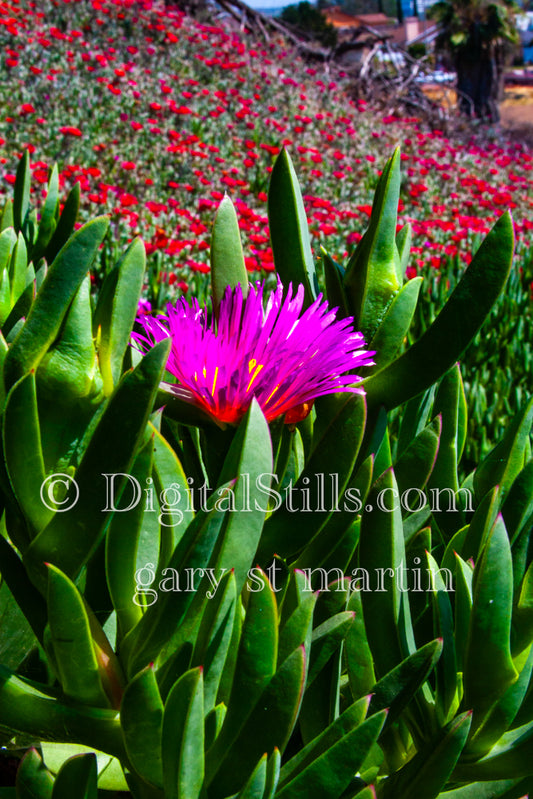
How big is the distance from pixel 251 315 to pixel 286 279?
0.53 feet

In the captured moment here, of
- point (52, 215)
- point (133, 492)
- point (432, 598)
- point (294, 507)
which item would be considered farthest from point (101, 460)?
point (52, 215)

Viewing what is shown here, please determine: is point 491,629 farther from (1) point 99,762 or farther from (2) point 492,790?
(1) point 99,762

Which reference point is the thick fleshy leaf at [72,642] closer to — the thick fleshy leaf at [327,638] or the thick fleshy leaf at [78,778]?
the thick fleshy leaf at [78,778]

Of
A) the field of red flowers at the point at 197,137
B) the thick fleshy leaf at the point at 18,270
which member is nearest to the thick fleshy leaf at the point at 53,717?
the thick fleshy leaf at the point at 18,270

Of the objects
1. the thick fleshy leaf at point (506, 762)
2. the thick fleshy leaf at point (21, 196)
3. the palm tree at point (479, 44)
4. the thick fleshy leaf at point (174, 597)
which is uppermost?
the palm tree at point (479, 44)

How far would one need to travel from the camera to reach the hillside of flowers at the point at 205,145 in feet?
12.6

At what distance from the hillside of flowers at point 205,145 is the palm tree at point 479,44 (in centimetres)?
228

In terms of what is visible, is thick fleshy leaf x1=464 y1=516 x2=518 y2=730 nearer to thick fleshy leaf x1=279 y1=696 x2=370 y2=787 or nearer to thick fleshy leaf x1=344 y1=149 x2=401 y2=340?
thick fleshy leaf x1=279 y1=696 x2=370 y2=787

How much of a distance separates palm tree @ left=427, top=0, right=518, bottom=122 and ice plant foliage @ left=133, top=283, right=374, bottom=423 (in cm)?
1141

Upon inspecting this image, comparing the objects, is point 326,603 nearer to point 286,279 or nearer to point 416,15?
point 286,279

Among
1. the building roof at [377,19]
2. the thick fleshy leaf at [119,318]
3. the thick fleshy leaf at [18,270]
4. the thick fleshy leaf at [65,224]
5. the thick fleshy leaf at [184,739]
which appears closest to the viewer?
the thick fleshy leaf at [184,739]

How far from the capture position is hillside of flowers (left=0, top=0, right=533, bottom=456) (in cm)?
383

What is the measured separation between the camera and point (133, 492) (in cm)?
52

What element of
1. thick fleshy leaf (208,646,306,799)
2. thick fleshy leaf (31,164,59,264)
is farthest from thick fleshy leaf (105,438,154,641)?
thick fleshy leaf (31,164,59,264)
